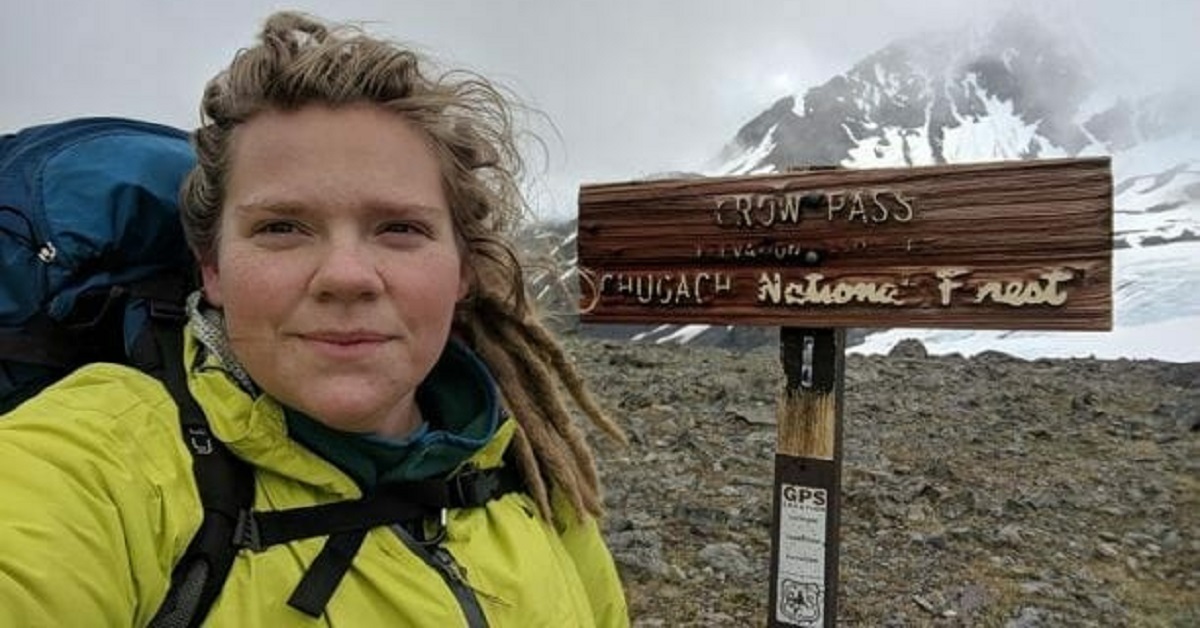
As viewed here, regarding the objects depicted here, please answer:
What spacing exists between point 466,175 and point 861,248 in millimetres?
2159

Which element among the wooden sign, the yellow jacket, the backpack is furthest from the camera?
the wooden sign

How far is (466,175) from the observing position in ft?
6.17

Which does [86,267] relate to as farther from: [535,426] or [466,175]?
[535,426]

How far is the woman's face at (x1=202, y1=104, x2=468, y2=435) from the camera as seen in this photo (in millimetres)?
1552

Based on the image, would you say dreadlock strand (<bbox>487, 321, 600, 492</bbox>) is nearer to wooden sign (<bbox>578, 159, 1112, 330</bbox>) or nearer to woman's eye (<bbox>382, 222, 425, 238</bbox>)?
woman's eye (<bbox>382, 222, 425, 238</bbox>)

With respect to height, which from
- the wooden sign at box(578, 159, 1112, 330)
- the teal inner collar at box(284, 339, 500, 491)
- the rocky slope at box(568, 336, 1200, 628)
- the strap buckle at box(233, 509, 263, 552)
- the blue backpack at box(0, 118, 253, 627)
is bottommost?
the rocky slope at box(568, 336, 1200, 628)

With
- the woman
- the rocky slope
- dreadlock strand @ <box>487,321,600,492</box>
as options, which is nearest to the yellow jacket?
the woman

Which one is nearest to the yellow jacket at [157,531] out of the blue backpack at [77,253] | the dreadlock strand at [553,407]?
the blue backpack at [77,253]

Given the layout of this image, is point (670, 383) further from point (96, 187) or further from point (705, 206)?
point (96, 187)

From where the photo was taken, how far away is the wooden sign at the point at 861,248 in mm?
3312

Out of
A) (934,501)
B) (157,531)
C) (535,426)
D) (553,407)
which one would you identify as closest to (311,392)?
(157,531)

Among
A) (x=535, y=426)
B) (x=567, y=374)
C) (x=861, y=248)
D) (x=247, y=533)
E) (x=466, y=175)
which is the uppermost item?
(x=861, y=248)

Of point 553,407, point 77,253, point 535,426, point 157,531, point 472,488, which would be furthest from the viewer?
point 553,407

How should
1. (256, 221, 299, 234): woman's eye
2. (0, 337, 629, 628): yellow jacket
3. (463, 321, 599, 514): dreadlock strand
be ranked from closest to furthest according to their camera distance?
(0, 337, 629, 628): yellow jacket → (256, 221, 299, 234): woman's eye → (463, 321, 599, 514): dreadlock strand
